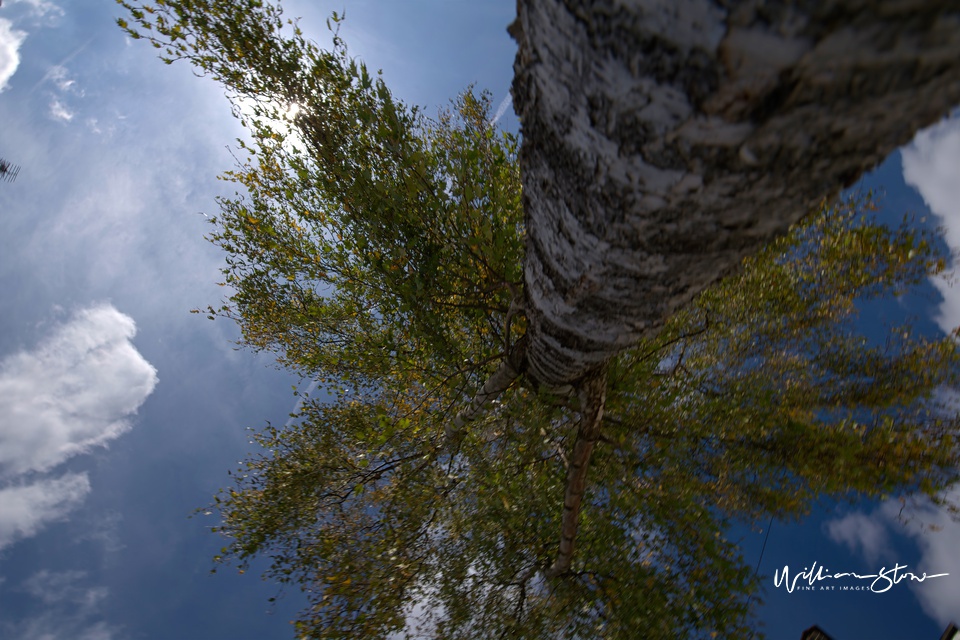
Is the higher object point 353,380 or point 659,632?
point 353,380

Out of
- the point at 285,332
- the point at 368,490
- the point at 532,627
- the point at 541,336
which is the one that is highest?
the point at 285,332

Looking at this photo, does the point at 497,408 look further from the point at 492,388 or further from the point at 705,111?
the point at 705,111

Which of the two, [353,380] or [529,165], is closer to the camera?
[529,165]

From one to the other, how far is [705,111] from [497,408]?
18.5 ft

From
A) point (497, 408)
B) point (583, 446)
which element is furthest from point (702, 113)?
point (497, 408)

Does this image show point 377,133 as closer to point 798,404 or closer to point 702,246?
point 702,246

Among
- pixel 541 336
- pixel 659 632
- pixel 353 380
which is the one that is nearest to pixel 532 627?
pixel 659 632

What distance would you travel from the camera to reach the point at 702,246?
4.79ft

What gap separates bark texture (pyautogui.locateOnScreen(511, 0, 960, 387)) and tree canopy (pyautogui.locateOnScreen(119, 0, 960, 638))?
8.12 feet

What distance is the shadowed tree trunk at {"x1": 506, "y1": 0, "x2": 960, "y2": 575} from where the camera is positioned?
71 cm

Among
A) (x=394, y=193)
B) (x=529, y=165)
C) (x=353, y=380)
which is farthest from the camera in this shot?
(x=353, y=380)

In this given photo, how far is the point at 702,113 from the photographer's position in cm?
91

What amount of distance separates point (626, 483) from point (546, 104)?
18.9ft

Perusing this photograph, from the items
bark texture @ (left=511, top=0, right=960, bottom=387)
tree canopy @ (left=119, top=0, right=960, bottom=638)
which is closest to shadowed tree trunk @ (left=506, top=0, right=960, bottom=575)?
bark texture @ (left=511, top=0, right=960, bottom=387)
